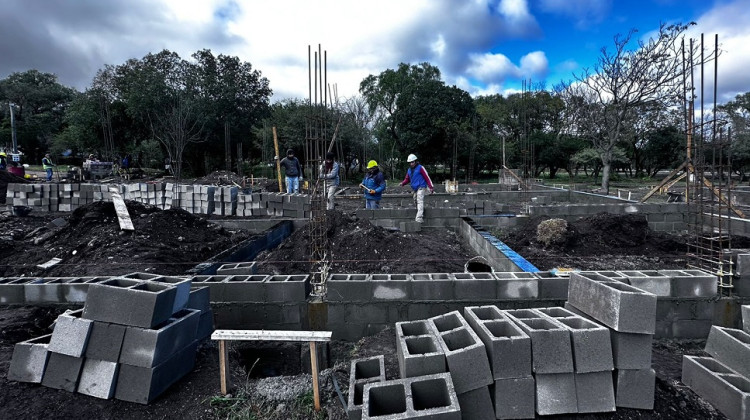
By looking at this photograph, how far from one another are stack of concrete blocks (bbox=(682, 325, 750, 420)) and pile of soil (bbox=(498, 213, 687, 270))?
3055 millimetres

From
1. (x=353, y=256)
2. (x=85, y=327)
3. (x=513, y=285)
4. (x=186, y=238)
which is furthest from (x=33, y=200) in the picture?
(x=513, y=285)

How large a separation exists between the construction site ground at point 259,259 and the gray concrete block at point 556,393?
31cm

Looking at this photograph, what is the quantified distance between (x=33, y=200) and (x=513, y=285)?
14.8m

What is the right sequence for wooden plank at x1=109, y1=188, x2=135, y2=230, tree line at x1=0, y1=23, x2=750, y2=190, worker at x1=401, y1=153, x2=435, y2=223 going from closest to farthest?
wooden plank at x1=109, y1=188, x2=135, y2=230 < worker at x1=401, y1=153, x2=435, y2=223 < tree line at x1=0, y1=23, x2=750, y2=190

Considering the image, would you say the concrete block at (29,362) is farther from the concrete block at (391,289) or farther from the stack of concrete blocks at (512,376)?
the stack of concrete blocks at (512,376)

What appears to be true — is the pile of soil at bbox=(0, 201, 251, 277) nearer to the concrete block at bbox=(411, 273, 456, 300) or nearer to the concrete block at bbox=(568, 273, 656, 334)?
the concrete block at bbox=(411, 273, 456, 300)

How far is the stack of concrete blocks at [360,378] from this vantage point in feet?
8.43

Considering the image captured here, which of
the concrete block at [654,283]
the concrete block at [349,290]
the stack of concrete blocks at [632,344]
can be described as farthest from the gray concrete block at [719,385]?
the concrete block at [349,290]

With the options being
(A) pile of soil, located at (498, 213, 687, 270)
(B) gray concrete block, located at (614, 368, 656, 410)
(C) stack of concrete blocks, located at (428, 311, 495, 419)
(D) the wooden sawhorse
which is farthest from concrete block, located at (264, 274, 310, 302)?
(A) pile of soil, located at (498, 213, 687, 270)

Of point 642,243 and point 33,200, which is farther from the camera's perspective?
point 33,200

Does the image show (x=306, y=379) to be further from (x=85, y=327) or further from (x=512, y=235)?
(x=512, y=235)

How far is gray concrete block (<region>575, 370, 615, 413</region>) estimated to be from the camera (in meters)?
2.79

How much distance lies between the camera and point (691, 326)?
431 centimetres

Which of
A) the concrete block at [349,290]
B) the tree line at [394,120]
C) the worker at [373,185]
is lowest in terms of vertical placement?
the concrete block at [349,290]
